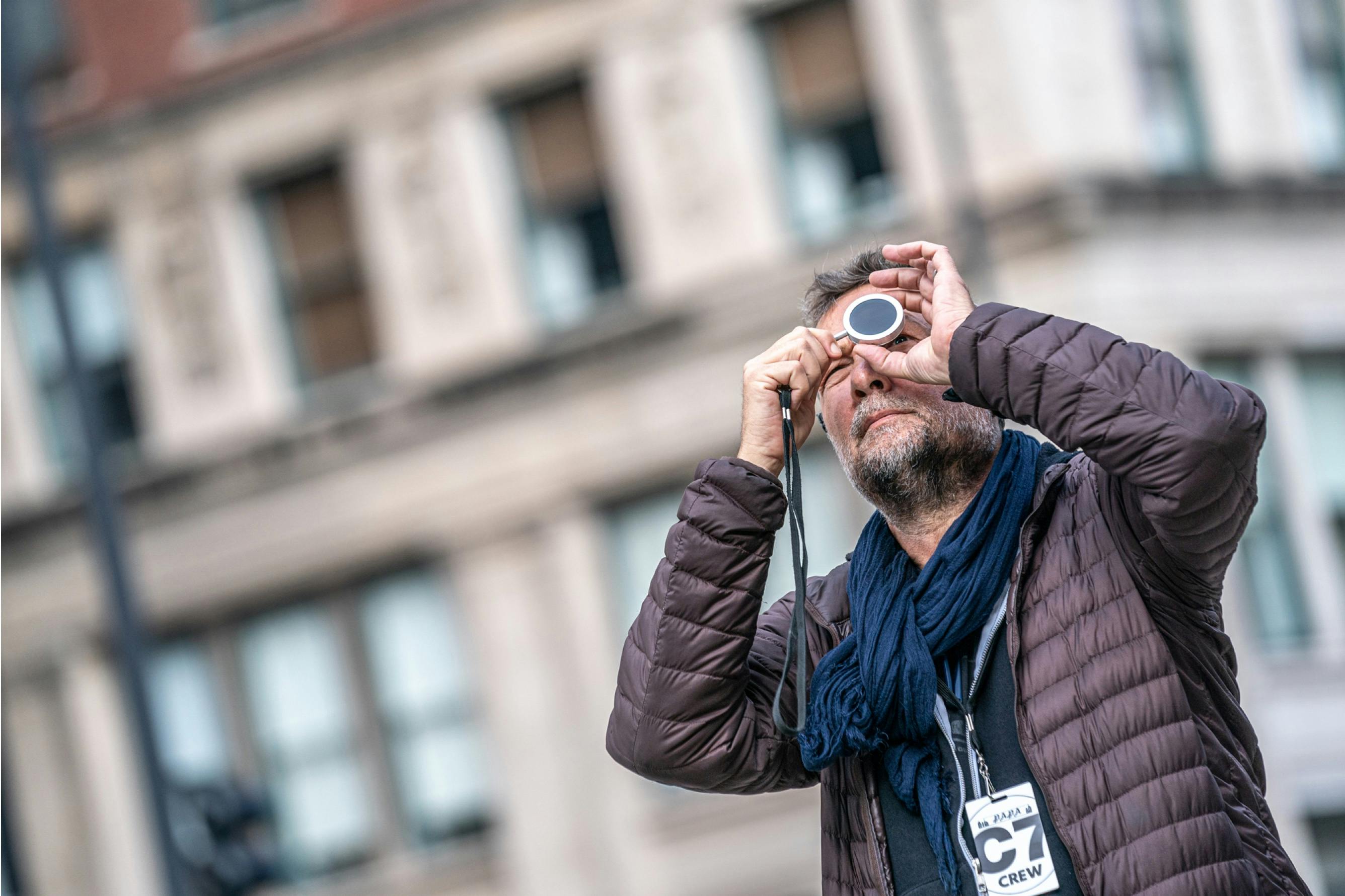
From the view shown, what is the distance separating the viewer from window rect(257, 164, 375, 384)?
61.5ft

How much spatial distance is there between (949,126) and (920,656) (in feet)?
45.5

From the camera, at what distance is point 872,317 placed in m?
3.41

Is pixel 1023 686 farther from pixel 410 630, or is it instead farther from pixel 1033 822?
pixel 410 630

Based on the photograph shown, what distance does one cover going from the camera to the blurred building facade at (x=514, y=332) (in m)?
16.6

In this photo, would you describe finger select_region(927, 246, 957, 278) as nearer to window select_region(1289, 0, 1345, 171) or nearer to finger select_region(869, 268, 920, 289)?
finger select_region(869, 268, 920, 289)

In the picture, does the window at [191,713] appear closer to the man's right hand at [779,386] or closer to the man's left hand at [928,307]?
the man's right hand at [779,386]

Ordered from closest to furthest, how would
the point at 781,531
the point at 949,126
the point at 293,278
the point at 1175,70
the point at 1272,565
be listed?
1. the point at 781,531
2. the point at 949,126
3. the point at 1272,565
4. the point at 1175,70
5. the point at 293,278

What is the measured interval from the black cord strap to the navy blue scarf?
0.16 feet

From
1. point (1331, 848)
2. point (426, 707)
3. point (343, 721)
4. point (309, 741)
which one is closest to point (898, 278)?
point (1331, 848)

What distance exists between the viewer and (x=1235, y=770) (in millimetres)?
Result: 3031

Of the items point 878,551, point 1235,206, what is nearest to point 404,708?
point 1235,206

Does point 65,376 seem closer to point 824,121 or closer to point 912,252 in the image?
point 824,121

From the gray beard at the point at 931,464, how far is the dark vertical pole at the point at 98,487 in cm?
901

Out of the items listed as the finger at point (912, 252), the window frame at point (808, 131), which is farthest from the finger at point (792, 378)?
the window frame at point (808, 131)
